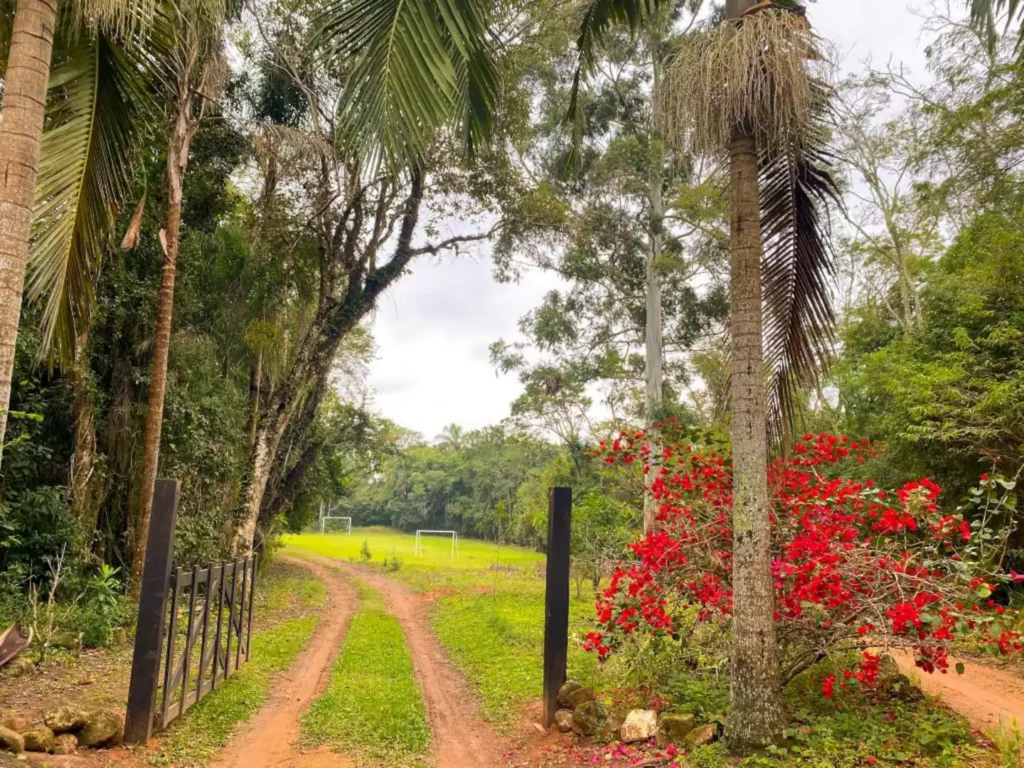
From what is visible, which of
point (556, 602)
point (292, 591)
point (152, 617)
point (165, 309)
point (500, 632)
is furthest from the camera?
point (292, 591)

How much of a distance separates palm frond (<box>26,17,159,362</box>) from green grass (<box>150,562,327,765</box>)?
8.51ft

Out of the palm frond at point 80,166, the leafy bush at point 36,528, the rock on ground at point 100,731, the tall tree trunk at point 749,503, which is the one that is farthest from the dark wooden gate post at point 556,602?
the leafy bush at point 36,528

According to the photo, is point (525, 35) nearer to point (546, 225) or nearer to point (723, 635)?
point (546, 225)

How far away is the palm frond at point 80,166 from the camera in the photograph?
3545mm

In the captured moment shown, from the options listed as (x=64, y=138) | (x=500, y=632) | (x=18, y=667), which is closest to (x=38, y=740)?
(x=18, y=667)

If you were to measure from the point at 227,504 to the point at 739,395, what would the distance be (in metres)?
9.90

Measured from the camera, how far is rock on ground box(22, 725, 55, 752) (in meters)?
3.65

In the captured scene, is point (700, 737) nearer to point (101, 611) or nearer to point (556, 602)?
point (556, 602)

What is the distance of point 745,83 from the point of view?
3.59m

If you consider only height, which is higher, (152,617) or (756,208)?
(756,208)

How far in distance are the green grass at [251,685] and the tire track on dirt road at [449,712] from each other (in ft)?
4.76

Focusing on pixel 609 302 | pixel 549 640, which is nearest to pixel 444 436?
pixel 609 302

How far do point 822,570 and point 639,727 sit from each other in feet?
4.85

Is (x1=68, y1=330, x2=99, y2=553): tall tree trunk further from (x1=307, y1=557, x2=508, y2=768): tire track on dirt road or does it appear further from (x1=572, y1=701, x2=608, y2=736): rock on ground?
(x1=572, y1=701, x2=608, y2=736): rock on ground
